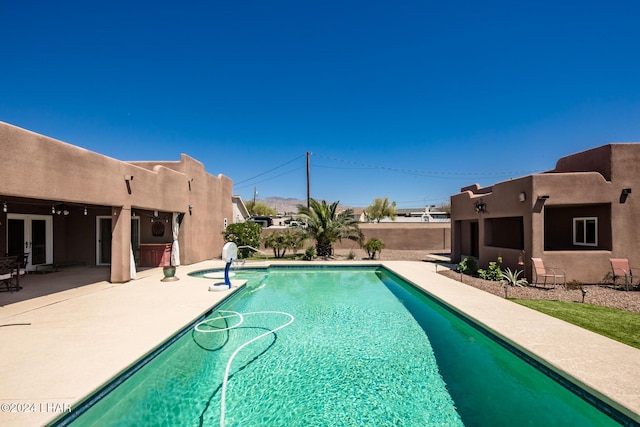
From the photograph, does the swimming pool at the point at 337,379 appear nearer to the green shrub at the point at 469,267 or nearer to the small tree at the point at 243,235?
the green shrub at the point at 469,267

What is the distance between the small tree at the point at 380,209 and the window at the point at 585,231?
47978mm

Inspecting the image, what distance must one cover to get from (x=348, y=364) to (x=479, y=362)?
2560 mm

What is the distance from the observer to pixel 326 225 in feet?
64.6

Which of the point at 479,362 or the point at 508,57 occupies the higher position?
the point at 508,57

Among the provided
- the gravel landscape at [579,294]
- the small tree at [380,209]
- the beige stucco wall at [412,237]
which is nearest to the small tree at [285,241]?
the beige stucco wall at [412,237]

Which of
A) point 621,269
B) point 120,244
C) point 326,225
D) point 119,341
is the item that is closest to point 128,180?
point 120,244

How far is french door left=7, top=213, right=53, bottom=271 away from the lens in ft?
39.8

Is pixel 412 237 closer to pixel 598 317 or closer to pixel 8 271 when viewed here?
pixel 598 317

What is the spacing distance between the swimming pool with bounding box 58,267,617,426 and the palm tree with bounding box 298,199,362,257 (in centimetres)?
1080

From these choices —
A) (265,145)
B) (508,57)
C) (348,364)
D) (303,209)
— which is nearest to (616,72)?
(508,57)

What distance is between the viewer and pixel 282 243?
20.5 metres

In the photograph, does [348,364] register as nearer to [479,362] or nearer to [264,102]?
[479,362]

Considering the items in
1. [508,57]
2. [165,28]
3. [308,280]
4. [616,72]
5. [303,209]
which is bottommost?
[308,280]

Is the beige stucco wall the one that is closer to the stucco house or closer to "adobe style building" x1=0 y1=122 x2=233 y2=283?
the stucco house
